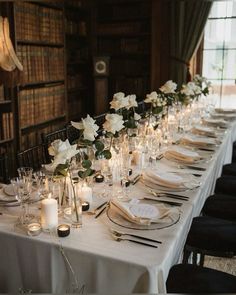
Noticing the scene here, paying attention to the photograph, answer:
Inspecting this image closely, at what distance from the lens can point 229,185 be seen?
260 cm

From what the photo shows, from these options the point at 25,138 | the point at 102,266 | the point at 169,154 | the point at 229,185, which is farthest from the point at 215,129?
the point at 102,266

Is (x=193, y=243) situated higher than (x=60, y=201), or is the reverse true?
(x=60, y=201)

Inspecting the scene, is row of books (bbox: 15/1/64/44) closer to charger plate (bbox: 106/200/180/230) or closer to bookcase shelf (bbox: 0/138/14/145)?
bookcase shelf (bbox: 0/138/14/145)

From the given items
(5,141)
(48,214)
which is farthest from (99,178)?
(5,141)

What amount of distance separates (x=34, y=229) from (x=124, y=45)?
4.36 metres

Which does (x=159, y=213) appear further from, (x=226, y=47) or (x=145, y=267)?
(x=226, y=47)

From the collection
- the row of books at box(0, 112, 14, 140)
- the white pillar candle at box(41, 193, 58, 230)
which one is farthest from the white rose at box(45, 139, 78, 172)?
the row of books at box(0, 112, 14, 140)

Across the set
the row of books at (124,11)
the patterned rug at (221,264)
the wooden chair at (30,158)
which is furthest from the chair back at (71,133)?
the row of books at (124,11)

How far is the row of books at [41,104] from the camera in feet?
13.0

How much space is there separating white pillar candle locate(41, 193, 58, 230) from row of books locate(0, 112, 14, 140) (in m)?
2.45

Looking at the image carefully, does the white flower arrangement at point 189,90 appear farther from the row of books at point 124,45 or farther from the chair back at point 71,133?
the row of books at point 124,45

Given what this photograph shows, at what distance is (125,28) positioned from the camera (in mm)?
5211

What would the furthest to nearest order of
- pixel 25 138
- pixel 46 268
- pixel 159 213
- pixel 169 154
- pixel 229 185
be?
pixel 25 138 → pixel 229 185 → pixel 169 154 → pixel 159 213 → pixel 46 268

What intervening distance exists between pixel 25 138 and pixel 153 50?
228 cm
